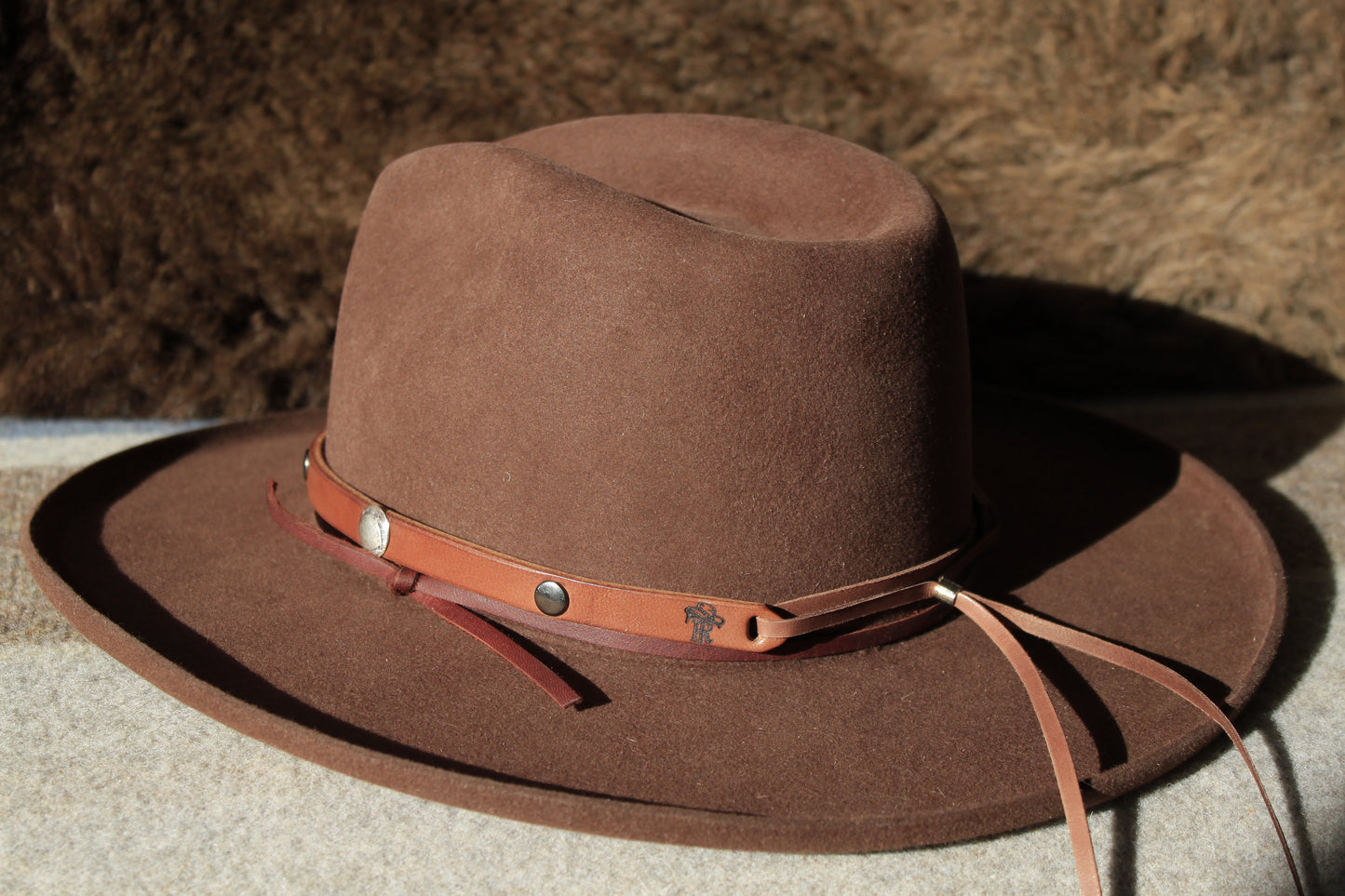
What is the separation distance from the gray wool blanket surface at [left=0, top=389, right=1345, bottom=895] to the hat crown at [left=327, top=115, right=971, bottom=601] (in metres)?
0.31

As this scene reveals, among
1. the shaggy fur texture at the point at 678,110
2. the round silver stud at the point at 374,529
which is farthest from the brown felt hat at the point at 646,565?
the shaggy fur texture at the point at 678,110

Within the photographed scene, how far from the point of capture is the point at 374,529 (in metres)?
1.32

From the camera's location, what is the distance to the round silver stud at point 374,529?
1316mm

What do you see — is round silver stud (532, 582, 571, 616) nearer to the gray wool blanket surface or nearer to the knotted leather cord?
the knotted leather cord

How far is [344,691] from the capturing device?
1.17 m

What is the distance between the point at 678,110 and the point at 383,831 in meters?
1.68

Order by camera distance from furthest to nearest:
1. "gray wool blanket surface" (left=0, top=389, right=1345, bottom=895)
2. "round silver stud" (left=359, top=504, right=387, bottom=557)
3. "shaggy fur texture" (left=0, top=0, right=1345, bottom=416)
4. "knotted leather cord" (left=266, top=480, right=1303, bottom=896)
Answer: "shaggy fur texture" (left=0, top=0, right=1345, bottom=416) < "round silver stud" (left=359, top=504, right=387, bottom=557) < "knotted leather cord" (left=266, top=480, right=1303, bottom=896) < "gray wool blanket surface" (left=0, top=389, right=1345, bottom=895)

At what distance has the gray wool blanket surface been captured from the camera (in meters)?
1.03

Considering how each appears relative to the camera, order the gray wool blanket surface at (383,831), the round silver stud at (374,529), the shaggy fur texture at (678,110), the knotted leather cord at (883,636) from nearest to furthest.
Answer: the gray wool blanket surface at (383,831), the knotted leather cord at (883,636), the round silver stud at (374,529), the shaggy fur texture at (678,110)

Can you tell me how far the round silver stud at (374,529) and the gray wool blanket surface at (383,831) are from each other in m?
0.26

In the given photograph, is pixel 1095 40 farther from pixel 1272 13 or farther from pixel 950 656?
pixel 950 656

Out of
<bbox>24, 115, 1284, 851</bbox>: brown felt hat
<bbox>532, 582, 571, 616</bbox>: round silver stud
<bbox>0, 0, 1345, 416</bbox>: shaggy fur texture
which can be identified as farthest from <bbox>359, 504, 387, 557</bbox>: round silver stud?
<bbox>0, 0, 1345, 416</bbox>: shaggy fur texture

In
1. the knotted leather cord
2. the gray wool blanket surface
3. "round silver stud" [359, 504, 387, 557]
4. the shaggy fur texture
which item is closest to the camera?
the gray wool blanket surface

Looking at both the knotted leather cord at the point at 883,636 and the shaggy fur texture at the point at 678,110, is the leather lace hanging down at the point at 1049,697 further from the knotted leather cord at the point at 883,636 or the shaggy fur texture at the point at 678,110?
the shaggy fur texture at the point at 678,110
